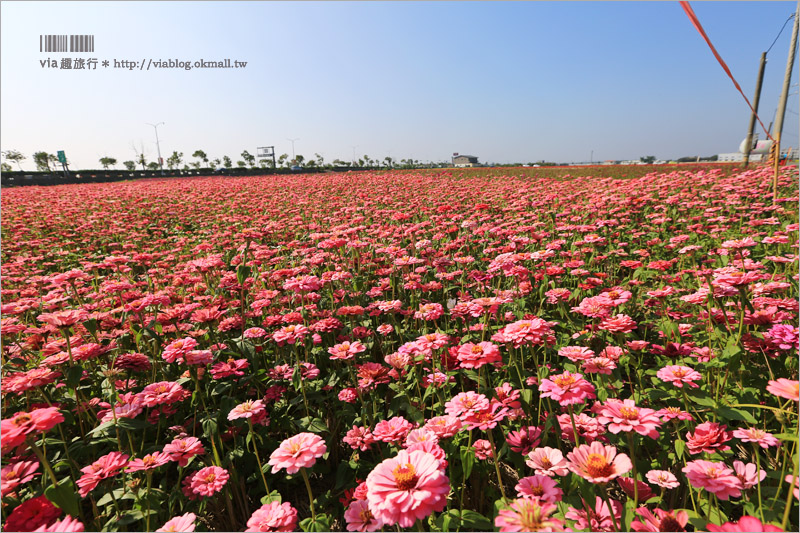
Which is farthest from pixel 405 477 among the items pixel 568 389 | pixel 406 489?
pixel 568 389

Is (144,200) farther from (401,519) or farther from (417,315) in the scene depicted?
(401,519)

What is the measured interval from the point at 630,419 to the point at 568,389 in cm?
18

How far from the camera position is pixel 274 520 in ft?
3.37

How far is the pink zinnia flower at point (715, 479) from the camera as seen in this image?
1.03 metres

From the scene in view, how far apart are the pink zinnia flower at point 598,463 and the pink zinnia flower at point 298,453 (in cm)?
72

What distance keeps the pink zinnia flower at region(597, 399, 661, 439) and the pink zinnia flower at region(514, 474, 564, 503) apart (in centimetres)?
27

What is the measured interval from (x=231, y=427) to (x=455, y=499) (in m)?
1.18

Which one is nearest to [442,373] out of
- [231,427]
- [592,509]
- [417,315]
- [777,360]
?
[417,315]

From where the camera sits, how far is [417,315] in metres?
2.18

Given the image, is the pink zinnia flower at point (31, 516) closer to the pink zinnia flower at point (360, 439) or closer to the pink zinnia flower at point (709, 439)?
the pink zinnia flower at point (360, 439)

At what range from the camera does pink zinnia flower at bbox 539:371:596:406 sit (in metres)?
1.11

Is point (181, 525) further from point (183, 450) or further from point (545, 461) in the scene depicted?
point (545, 461)

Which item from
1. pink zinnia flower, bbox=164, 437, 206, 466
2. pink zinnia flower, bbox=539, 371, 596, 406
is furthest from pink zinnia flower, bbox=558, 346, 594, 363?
pink zinnia flower, bbox=164, 437, 206, 466

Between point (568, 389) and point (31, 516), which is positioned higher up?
point (568, 389)
